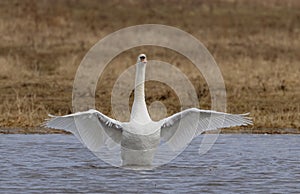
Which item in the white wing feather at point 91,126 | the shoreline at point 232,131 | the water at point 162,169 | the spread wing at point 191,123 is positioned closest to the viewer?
the water at point 162,169

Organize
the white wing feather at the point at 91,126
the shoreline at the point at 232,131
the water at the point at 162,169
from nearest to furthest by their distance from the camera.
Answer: the water at the point at 162,169 → the white wing feather at the point at 91,126 → the shoreline at the point at 232,131

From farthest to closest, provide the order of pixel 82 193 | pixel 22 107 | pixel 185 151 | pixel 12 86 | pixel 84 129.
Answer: pixel 12 86, pixel 22 107, pixel 185 151, pixel 84 129, pixel 82 193

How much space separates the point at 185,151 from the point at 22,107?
11.0 ft

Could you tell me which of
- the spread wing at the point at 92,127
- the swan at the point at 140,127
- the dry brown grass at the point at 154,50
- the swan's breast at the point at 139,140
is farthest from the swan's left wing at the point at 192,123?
the dry brown grass at the point at 154,50

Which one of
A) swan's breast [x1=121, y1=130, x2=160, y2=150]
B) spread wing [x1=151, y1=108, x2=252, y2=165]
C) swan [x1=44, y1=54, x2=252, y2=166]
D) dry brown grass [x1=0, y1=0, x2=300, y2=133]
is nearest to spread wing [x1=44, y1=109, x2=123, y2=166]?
swan [x1=44, y1=54, x2=252, y2=166]

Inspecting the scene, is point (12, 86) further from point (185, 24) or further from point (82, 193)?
point (185, 24)

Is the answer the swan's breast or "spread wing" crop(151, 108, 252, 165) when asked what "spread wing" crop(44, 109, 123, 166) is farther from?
"spread wing" crop(151, 108, 252, 165)

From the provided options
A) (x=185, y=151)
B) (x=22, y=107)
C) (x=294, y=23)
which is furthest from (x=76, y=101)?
(x=294, y=23)

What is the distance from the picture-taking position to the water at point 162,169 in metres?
8.70

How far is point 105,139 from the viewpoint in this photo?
9672 millimetres

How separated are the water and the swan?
0.26m

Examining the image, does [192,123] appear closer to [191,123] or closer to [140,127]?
[191,123]

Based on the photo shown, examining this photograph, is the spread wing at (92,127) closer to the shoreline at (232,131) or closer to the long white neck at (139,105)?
the long white neck at (139,105)

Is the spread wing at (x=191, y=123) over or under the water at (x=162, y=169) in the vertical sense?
over
